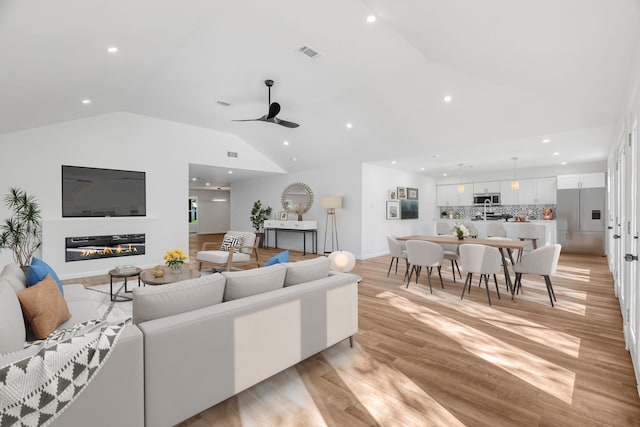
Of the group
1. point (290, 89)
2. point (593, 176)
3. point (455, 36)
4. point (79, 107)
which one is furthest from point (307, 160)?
point (593, 176)

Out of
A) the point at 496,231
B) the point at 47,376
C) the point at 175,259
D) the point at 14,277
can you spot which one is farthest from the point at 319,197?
the point at 47,376

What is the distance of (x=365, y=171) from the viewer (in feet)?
26.2

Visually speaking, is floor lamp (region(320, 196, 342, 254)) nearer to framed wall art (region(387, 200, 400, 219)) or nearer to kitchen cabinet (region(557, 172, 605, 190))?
framed wall art (region(387, 200, 400, 219))

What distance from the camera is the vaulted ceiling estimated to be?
2393mm

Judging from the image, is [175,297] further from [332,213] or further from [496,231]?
[496,231]

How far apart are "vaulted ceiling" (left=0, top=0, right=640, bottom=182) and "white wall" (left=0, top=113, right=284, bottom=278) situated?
449 mm

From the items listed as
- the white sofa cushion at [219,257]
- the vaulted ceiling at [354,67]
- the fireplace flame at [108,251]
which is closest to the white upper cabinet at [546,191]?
the vaulted ceiling at [354,67]

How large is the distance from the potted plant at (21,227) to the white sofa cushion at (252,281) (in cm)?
458

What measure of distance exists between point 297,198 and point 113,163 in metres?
4.69

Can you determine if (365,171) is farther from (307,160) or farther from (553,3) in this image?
(553,3)

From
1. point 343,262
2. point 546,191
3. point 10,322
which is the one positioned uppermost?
point 546,191

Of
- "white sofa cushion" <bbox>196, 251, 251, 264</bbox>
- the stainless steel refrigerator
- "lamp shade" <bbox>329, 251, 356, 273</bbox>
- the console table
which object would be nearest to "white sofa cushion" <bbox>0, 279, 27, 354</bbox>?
"white sofa cushion" <bbox>196, 251, 251, 264</bbox>

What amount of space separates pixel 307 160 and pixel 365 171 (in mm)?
1584

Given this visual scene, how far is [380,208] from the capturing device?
8.56m
